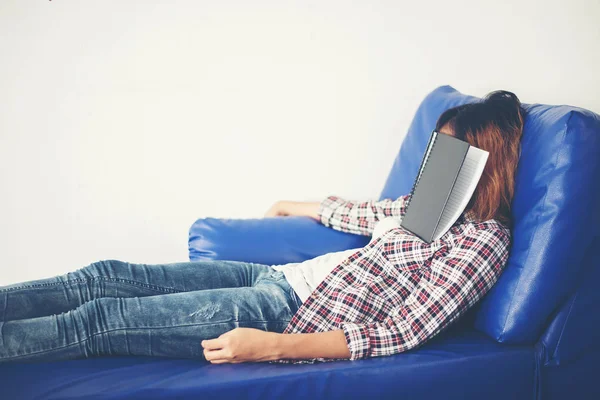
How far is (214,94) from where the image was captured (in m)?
2.15

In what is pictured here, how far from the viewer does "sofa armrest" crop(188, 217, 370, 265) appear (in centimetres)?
181

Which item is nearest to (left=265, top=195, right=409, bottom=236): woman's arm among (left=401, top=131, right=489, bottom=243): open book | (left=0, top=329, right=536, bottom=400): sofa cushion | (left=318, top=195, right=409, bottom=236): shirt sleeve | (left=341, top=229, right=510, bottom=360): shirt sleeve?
(left=318, top=195, right=409, bottom=236): shirt sleeve

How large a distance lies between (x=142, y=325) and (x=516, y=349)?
2.78 ft

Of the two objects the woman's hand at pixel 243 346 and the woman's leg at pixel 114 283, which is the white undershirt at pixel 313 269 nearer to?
the woman's leg at pixel 114 283

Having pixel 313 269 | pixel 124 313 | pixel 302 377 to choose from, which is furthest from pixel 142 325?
pixel 313 269

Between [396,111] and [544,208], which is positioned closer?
[544,208]

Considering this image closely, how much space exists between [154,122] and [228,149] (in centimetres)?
28

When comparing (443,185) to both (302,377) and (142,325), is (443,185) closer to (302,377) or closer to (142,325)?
(302,377)

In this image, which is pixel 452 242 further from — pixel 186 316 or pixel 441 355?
pixel 186 316

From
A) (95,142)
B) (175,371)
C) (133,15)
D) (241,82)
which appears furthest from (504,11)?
(175,371)

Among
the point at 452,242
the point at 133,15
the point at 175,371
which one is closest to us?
the point at 175,371

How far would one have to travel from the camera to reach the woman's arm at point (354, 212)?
1.82 meters

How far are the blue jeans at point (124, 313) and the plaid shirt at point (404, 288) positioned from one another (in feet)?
0.38

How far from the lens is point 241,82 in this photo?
214cm
